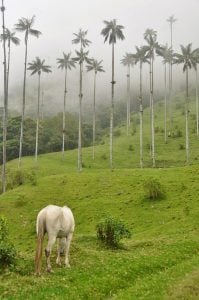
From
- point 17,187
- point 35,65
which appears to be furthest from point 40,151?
point 17,187

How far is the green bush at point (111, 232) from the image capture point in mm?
33019

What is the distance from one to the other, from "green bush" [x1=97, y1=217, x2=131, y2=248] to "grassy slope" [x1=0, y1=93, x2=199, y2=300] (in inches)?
32.9

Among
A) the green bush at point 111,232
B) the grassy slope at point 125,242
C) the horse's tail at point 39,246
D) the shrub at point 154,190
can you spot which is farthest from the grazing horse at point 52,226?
the shrub at point 154,190

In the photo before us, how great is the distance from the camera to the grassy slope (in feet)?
68.4

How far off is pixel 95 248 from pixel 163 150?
83774 mm

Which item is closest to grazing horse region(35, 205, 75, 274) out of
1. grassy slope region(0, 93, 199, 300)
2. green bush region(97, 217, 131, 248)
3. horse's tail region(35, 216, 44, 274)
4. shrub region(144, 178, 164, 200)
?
horse's tail region(35, 216, 44, 274)

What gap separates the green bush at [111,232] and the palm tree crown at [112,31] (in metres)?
65.1

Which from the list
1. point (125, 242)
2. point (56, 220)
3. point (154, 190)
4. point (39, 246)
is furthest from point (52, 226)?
point (154, 190)

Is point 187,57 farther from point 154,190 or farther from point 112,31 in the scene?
point 154,190

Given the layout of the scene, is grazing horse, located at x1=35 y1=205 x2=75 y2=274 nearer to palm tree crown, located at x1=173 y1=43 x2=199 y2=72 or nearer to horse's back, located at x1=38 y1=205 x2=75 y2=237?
horse's back, located at x1=38 y1=205 x2=75 y2=237

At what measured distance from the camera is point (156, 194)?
58656mm

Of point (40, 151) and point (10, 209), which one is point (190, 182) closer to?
point (10, 209)

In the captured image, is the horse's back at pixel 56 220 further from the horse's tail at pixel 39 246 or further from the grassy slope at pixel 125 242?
the grassy slope at pixel 125 242

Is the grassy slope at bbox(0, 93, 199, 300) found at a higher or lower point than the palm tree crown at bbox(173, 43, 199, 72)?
lower
